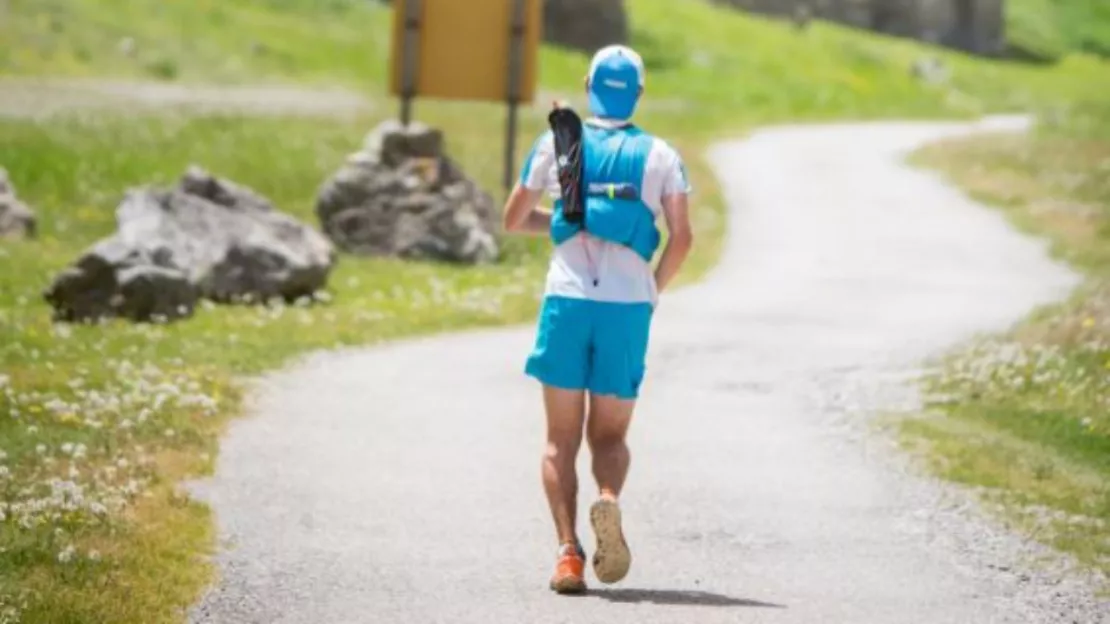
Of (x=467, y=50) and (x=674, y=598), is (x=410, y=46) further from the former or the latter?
(x=674, y=598)

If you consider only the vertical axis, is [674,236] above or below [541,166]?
below

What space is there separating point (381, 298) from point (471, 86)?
7.01 metres

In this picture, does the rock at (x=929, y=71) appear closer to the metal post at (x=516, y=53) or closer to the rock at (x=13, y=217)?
the metal post at (x=516, y=53)

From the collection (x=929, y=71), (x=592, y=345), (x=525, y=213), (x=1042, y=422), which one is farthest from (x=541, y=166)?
(x=929, y=71)

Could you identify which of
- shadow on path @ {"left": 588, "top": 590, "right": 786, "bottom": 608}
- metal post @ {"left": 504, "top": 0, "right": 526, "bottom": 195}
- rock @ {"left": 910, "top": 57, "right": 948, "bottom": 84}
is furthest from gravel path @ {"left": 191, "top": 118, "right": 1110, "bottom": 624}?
rock @ {"left": 910, "top": 57, "right": 948, "bottom": 84}

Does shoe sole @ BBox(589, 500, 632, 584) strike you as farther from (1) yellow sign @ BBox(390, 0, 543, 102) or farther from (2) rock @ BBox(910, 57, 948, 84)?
(2) rock @ BBox(910, 57, 948, 84)

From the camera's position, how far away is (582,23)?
59406 mm

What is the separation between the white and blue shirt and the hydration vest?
33 mm

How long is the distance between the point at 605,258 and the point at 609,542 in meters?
1.21

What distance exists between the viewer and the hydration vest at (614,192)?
9812mm

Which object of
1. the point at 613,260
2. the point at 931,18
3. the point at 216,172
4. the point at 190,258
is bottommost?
the point at 931,18

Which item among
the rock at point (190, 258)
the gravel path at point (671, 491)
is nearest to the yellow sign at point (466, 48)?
the rock at point (190, 258)

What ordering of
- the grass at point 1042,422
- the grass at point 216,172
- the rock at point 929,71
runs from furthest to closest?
the rock at point 929,71
the grass at point 1042,422
the grass at point 216,172

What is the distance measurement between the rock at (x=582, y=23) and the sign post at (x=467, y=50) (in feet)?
97.1
